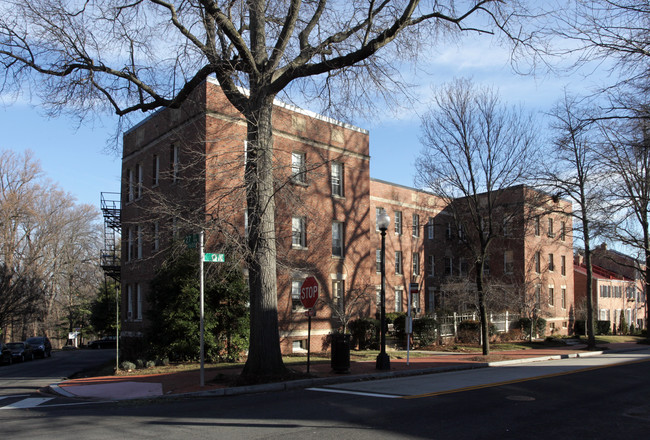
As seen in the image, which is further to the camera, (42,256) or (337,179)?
(42,256)

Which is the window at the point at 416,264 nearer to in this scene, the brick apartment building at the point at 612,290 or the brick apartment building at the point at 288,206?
the brick apartment building at the point at 288,206

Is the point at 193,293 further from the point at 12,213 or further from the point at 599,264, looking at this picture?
the point at 599,264

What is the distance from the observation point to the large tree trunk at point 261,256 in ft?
42.8

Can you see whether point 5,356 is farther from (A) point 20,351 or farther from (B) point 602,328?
(B) point 602,328

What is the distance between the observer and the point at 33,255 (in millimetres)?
49969

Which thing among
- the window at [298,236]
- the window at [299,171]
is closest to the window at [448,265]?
the window at [298,236]

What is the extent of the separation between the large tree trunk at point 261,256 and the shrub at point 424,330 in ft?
52.1

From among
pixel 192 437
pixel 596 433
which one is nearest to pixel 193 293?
pixel 192 437

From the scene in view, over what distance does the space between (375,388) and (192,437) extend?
19.2ft

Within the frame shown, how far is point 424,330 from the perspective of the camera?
2773 cm

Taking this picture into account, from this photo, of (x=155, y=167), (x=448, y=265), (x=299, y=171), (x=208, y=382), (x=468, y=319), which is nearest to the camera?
(x=208, y=382)

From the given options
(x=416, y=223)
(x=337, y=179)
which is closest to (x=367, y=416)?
(x=337, y=179)

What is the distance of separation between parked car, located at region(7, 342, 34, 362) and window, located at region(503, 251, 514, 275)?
33.9m

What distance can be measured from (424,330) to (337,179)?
9422 mm
